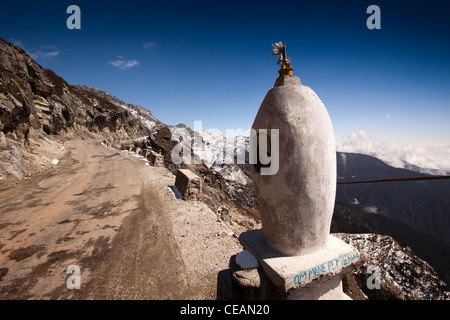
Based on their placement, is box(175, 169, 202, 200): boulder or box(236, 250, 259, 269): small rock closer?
box(236, 250, 259, 269): small rock

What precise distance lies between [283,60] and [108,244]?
6.67 meters

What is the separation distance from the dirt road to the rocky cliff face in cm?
316

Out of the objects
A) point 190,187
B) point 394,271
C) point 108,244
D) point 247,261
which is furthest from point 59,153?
point 394,271

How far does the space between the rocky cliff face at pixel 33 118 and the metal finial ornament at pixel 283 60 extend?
598 inches

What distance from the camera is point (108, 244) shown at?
18.5ft

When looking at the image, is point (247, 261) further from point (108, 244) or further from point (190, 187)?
point (190, 187)

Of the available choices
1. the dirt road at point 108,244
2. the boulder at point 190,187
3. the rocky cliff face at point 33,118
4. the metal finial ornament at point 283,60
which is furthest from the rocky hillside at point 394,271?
the rocky cliff face at point 33,118

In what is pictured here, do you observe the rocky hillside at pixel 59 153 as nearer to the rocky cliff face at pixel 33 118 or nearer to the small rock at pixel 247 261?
the rocky cliff face at pixel 33 118

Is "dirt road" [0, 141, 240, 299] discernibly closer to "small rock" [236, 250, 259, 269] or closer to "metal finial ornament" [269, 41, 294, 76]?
"small rock" [236, 250, 259, 269]

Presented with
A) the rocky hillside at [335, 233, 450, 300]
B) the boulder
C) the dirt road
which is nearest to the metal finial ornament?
the dirt road

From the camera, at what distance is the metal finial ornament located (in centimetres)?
238
